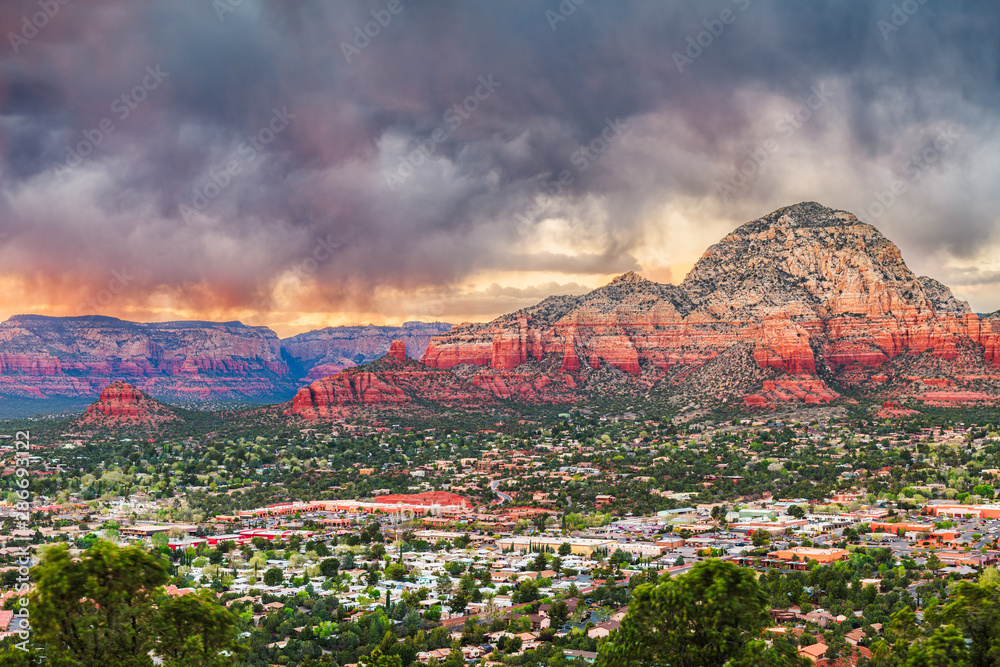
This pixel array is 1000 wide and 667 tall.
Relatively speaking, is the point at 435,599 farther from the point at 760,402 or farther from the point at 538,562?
the point at 760,402

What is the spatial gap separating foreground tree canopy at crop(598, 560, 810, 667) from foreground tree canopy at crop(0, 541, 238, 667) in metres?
12.3

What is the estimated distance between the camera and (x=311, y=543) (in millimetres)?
98000

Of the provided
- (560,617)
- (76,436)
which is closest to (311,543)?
(560,617)

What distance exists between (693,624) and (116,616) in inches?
676

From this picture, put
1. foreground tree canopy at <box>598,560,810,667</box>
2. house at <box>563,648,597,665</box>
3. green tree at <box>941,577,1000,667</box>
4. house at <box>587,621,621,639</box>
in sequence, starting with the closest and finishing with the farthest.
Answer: green tree at <box>941,577,1000,667</box>
foreground tree canopy at <box>598,560,810,667</box>
house at <box>563,648,597,665</box>
house at <box>587,621,621,639</box>

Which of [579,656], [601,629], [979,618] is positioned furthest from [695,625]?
[601,629]

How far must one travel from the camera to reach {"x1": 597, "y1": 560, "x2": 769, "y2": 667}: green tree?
30.2 meters

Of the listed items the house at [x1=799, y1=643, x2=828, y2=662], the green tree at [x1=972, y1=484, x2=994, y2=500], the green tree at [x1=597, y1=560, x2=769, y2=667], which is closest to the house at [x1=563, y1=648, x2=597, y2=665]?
the house at [x1=799, y1=643, x2=828, y2=662]

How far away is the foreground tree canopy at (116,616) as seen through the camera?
1123 inches

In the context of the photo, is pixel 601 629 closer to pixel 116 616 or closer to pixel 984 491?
pixel 116 616

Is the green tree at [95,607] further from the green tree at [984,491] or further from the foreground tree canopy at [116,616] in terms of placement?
the green tree at [984,491]
